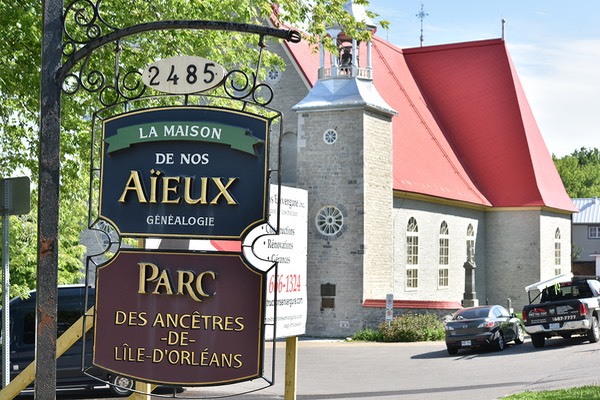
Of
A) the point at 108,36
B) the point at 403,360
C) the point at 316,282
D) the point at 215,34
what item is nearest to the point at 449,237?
the point at 316,282

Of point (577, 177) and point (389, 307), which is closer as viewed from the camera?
point (389, 307)

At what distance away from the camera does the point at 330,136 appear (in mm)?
35000

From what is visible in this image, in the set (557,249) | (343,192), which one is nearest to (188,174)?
(343,192)

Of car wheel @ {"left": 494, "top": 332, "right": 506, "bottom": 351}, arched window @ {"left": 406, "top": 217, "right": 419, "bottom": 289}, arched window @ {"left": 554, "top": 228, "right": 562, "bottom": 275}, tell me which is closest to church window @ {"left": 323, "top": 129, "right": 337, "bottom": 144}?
arched window @ {"left": 406, "top": 217, "right": 419, "bottom": 289}

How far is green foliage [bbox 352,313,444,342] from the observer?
3131 cm

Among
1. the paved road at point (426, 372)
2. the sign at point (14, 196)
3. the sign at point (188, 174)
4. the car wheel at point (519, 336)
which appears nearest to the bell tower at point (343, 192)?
the paved road at point (426, 372)

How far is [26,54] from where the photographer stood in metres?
15.2

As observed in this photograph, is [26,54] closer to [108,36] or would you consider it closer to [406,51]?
[108,36]

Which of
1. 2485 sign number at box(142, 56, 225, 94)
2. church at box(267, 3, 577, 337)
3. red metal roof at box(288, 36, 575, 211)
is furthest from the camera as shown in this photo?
red metal roof at box(288, 36, 575, 211)

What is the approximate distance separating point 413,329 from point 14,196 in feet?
70.9

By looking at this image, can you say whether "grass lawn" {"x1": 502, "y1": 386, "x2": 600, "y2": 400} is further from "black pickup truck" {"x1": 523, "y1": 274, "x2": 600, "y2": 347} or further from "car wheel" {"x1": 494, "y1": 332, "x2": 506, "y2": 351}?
"car wheel" {"x1": 494, "y1": 332, "x2": 506, "y2": 351}

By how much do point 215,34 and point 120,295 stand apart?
9.28m

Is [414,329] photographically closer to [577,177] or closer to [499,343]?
[499,343]

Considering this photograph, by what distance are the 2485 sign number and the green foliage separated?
24236 mm
